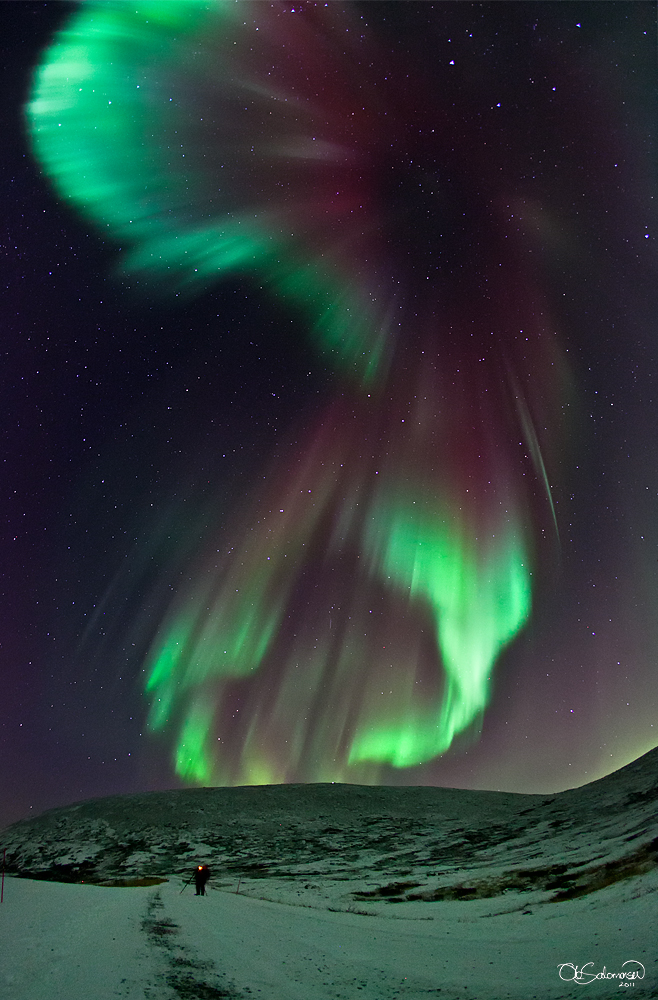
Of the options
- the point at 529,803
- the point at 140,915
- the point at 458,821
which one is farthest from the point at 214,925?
the point at 529,803

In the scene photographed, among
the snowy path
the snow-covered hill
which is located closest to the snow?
the snowy path

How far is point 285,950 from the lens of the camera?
43.4 ft

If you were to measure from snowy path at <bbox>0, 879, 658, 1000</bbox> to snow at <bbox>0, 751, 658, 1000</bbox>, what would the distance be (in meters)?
0.06

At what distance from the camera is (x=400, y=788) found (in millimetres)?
78125

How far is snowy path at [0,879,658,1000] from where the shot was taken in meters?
9.91

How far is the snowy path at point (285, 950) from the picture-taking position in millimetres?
9914
